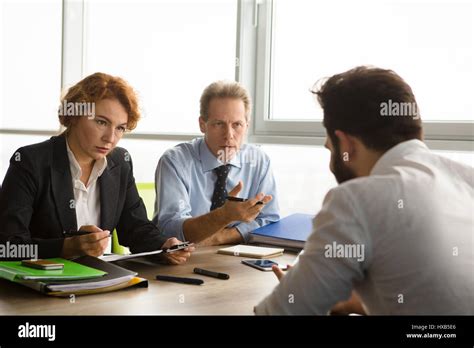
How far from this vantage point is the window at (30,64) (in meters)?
5.55

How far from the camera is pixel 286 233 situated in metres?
2.71

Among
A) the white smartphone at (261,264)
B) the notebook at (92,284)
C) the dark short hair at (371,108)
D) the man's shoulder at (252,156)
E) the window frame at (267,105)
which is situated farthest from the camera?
the window frame at (267,105)

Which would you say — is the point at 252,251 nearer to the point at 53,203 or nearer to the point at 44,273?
the point at 53,203

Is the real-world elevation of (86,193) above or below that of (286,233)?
above

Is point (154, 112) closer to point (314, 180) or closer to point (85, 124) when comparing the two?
point (314, 180)

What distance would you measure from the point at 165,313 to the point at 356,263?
Answer: 1.93 feet

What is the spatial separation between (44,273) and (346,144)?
0.98 meters

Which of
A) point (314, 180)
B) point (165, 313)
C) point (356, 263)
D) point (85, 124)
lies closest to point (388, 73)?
point (356, 263)

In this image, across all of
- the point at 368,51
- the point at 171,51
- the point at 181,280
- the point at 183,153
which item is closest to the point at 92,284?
the point at 181,280

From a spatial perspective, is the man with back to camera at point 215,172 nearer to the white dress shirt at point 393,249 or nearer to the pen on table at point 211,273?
the pen on table at point 211,273

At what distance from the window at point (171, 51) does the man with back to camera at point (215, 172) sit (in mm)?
1212

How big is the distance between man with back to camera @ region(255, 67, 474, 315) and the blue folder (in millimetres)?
1220

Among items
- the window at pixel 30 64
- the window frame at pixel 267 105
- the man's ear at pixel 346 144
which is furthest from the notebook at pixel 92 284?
the window at pixel 30 64

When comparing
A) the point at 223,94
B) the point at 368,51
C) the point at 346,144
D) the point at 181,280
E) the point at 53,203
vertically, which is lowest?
the point at 181,280
